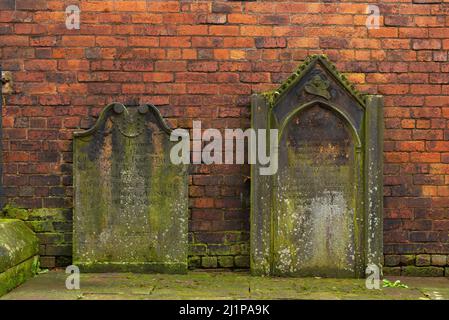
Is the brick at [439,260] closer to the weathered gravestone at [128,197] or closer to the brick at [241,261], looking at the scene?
the brick at [241,261]

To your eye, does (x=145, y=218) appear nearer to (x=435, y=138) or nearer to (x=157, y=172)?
(x=157, y=172)

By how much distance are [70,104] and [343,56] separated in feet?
8.68

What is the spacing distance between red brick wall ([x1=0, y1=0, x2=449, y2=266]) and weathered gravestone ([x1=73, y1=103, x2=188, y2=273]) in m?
0.34

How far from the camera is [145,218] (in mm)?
4719

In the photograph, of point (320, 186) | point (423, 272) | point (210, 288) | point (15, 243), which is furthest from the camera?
point (423, 272)

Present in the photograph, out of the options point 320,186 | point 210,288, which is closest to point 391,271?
point 320,186

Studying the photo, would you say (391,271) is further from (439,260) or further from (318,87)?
(318,87)

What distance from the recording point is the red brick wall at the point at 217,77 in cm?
501

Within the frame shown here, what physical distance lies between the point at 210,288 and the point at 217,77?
78.7 inches

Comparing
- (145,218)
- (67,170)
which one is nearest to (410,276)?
(145,218)

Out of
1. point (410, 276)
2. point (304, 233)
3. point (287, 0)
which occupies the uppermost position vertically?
point (287, 0)

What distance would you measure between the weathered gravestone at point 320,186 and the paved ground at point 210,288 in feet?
0.69

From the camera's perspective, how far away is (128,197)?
472 centimetres

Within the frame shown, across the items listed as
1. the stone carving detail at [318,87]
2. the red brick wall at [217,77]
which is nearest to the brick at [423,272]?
the red brick wall at [217,77]
